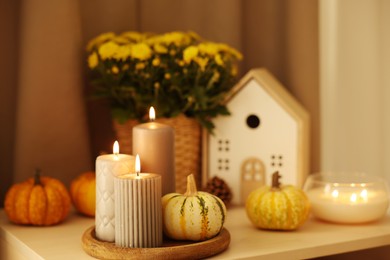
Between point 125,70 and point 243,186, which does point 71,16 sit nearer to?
point 125,70

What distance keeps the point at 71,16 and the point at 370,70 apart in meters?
0.67

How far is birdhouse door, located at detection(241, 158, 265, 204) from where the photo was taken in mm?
1509

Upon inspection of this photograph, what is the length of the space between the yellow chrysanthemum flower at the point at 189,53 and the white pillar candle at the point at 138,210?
0.43 metres

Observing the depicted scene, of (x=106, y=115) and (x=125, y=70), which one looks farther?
(x=106, y=115)

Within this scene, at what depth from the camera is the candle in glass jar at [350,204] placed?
1.29m

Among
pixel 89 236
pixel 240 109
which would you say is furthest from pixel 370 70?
pixel 89 236

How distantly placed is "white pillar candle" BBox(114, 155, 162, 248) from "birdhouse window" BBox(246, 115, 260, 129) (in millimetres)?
506

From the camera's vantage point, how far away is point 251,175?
4.98 ft

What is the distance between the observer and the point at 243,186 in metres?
1.52

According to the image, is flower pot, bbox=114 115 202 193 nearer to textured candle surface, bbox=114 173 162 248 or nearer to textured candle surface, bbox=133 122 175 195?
textured candle surface, bbox=133 122 175 195

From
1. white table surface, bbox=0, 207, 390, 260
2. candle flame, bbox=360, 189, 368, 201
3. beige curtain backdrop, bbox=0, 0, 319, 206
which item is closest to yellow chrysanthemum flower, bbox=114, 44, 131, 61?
beige curtain backdrop, bbox=0, 0, 319, 206

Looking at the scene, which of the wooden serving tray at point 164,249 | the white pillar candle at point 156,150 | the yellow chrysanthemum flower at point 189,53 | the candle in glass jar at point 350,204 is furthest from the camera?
the yellow chrysanthemum flower at point 189,53

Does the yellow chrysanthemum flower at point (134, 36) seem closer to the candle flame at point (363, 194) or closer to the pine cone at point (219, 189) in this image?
the pine cone at point (219, 189)

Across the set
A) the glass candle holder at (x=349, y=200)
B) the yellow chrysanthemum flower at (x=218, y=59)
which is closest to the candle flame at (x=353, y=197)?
the glass candle holder at (x=349, y=200)
